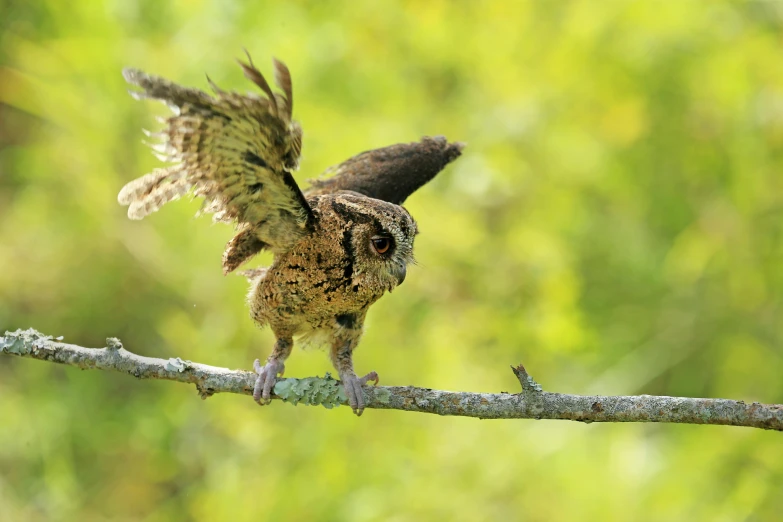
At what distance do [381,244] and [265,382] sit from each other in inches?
31.1

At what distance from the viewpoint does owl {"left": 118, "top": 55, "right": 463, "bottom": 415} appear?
2998 mm

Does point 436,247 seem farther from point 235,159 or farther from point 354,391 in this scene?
point 235,159

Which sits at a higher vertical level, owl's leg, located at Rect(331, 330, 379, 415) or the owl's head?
the owl's head

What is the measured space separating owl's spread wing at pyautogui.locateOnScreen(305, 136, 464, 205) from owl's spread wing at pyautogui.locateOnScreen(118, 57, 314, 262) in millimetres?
813

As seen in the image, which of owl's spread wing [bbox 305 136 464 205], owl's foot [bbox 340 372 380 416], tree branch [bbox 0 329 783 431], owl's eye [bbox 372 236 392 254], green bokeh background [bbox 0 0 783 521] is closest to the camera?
tree branch [bbox 0 329 783 431]

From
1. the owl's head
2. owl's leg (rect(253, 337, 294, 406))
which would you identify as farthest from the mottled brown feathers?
owl's leg (rect(253, 337, 294, 406))

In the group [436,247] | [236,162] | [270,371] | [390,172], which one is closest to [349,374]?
[270,371]

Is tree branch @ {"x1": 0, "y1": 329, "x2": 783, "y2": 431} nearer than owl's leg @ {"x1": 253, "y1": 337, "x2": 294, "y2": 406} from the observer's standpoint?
Yes

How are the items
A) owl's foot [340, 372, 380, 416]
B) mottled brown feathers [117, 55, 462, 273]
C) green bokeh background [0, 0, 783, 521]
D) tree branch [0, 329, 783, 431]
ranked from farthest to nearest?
1. green bokeh background [0, 0, 783, 521]
2. owl's foot [340, 372, 380, 416]
3. mottled brown feathers [117, 55, 462, 273]
4. tree branch [0, 329, 783, 431]

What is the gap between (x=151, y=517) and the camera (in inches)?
272

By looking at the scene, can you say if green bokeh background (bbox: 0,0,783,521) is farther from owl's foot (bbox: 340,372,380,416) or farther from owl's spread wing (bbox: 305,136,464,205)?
owl's foot (bbox: 340,372,380,416)

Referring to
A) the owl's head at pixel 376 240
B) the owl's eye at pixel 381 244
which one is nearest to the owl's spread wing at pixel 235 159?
the owl's head at pixel 376 240

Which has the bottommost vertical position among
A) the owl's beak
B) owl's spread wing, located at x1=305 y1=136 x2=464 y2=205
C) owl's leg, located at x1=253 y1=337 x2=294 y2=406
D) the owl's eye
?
owl's leg, located at x1=253 y1=337 x2=294 y2=406

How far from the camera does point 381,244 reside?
347 cm
